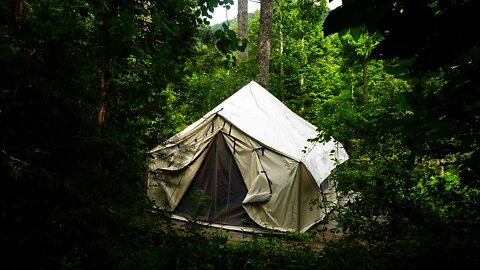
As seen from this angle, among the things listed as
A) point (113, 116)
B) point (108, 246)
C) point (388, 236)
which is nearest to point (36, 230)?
point (108, 246)

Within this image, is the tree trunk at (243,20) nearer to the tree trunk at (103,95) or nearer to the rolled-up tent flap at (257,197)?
the rolled-up tent flap at (257,197)

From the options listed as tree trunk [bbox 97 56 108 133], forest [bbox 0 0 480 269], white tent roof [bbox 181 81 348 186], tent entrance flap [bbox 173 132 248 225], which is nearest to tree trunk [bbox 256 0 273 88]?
white tent roof [bbox 181 81 348 186]

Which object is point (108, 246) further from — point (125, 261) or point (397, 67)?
point (397, 67)

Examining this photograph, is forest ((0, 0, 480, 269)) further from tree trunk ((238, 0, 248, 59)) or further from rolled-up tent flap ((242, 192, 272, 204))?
tree trunk ((238, 0, 248, 59))

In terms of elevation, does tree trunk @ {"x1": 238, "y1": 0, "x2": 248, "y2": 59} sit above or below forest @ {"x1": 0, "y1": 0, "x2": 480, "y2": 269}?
above

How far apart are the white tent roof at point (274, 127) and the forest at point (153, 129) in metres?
2.30

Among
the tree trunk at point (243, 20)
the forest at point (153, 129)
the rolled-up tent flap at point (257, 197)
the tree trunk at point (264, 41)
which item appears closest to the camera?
the forest at point (153, 129)

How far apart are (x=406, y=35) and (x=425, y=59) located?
0.07m

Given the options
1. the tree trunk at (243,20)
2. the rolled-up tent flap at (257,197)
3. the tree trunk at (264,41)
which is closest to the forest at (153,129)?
the rolled-up tent flap at (257,197)

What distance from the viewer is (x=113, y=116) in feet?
10.2

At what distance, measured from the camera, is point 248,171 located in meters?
6.55

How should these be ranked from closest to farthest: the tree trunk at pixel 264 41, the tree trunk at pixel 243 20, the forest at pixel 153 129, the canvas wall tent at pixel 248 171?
the forest at pixel 153 129 < the canvas wall tent at pixel 248 171 < the tree trunk at pixel 264 41 < the tree trunk at pixel 243 20

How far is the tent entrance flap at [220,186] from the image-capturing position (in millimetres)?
6543

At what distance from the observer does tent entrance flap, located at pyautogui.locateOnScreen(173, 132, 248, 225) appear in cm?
654
